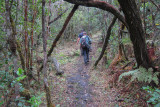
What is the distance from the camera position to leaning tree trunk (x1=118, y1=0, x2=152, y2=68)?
127 inches

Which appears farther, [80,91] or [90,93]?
[80,91]

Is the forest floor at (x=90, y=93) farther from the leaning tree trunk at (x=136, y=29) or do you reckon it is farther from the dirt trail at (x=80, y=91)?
the leaning tree trunk at (x=136, y=29)

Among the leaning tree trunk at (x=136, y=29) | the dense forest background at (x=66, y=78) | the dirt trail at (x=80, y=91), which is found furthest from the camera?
the dirt trail at (x=80, y=91)

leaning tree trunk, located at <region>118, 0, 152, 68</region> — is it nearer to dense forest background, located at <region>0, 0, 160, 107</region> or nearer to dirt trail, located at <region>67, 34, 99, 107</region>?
dense forest background, located at <region>0, 0, 160, 107</region>

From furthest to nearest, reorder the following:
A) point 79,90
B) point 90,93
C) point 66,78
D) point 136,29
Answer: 1. point 66,78
2. point 79,90
3. point 90,93
4. point 136,29

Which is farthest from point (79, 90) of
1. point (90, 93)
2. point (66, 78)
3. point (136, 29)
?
point (136, 29)

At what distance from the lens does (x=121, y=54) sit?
693 centimetres

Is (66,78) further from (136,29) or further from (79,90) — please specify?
(136,29)

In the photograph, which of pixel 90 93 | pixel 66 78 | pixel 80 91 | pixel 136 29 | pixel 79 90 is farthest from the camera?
pixel 66 78

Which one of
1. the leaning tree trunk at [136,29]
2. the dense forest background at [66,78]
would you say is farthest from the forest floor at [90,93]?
the leaning tree trunk at [136,29]

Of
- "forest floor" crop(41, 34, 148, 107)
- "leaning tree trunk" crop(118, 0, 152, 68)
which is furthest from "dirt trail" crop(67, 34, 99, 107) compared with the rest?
"leaning tree trunk" crop(118, 0, 152, 68)

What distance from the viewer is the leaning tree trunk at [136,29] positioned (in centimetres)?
322

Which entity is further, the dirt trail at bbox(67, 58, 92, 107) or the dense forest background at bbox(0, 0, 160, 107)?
the dirt trail at bbox(67, 58, 92, 107)

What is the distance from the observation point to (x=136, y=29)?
3.50 meters
